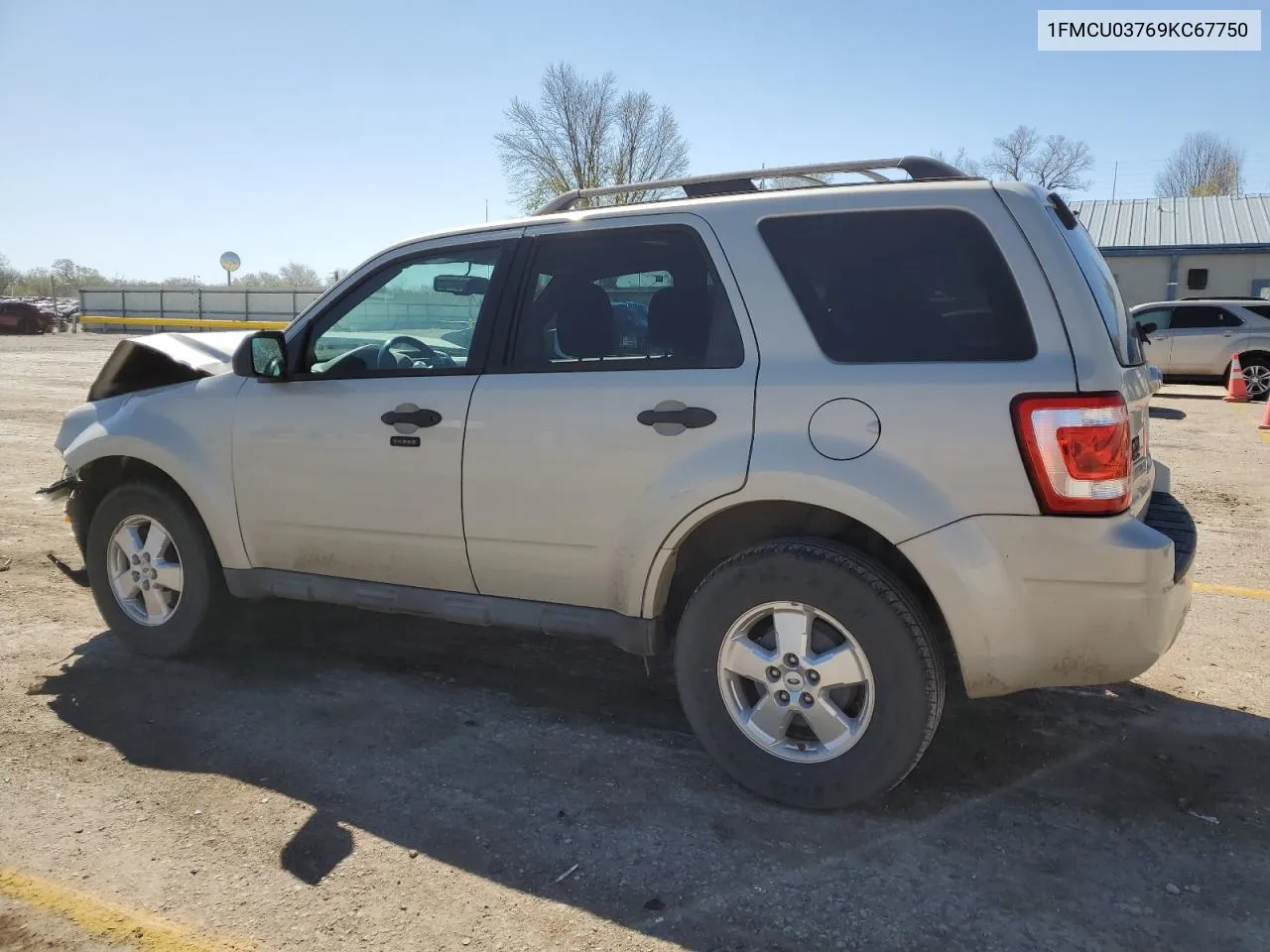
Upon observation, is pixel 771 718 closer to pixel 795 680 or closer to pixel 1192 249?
pixel 795 680

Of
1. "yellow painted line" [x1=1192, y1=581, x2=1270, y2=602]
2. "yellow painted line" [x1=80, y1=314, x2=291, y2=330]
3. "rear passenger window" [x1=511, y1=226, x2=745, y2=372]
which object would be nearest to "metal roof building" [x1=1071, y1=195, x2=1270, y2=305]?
"yellow painted line" [x1=80, y1=314, x2=291, y2=330]

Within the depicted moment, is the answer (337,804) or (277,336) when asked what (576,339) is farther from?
(337,804)

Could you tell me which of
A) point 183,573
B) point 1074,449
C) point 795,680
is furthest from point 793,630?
point 183,573

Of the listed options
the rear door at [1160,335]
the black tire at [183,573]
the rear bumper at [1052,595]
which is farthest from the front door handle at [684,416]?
the rear door at [1160,335]

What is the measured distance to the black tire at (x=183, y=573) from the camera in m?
4.57

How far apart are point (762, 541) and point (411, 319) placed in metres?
1.76

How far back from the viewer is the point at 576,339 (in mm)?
→ 3746

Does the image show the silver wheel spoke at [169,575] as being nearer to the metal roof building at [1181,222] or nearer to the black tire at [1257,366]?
the black tire at [1257,366]

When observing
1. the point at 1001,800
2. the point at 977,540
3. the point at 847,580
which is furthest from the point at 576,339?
the point at 1001,800

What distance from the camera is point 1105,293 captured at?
3.36 metres

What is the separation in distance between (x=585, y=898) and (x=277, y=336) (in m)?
2.62

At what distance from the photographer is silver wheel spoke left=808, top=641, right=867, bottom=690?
10.5 feet

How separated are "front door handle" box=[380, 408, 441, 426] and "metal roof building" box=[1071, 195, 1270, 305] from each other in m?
34.4

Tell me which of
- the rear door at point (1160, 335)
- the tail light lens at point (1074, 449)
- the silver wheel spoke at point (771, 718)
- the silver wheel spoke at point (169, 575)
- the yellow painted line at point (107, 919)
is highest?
the rear door at point (1160, 335)
